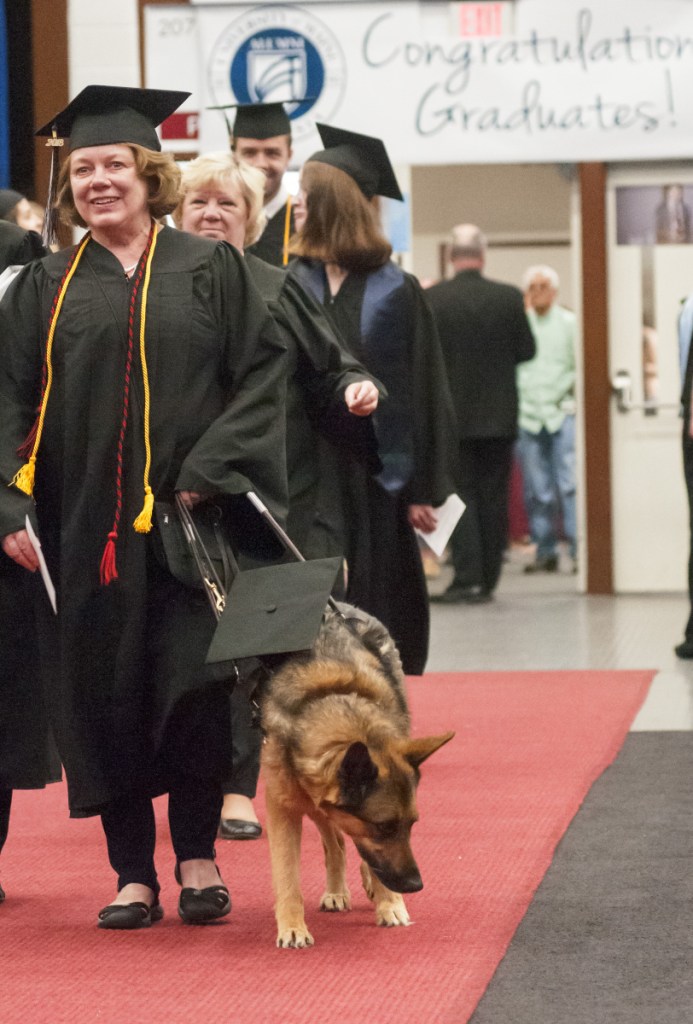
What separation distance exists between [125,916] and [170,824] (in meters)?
0.23

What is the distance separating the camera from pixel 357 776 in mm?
3840

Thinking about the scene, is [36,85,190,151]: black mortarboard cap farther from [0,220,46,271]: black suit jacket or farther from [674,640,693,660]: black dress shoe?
[674,640,693,660]: black dress shoe

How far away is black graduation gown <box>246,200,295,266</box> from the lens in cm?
592

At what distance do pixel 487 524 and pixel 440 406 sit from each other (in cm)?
523

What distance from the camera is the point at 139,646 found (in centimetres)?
422

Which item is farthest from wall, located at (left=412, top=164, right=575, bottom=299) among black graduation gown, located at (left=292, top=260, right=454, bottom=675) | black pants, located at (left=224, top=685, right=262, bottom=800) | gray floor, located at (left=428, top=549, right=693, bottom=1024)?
black pants, located at (left=224, top=685, right=262, bottom=800)

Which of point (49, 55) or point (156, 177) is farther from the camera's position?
point (49, 55)

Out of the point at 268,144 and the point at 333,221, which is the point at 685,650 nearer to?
the point at 268,144

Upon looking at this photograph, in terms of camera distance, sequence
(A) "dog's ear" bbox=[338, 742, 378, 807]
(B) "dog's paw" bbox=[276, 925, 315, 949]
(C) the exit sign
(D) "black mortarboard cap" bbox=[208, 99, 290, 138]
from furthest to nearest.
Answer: (C) the exit sign < (D) "black mortarboard cap" bbox=[208, 99, 290, 138] < (B) "dog's paw" bbox=[276, 925, 315, 949] < (A) "dog's ear" bbox=[338, 742, 378, 807]

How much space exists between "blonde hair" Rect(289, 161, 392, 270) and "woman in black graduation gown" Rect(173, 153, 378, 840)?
0.19 metres

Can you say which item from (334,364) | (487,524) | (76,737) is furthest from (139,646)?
(487,524)

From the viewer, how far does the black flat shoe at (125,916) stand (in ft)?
14.1

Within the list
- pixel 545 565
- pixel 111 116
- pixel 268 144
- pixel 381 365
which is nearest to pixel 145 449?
pixel 111 116

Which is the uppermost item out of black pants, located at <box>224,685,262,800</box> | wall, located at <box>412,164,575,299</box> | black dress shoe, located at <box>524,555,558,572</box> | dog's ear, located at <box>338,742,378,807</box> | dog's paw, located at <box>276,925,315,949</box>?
wall, located at <box>412,164,575,299</box>
